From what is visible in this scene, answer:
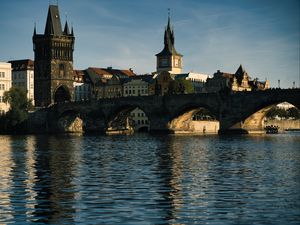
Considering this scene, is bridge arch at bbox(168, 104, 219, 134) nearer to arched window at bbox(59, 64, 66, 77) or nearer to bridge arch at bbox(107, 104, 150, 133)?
bridge arch at bbox(107, 104, 150, 133)

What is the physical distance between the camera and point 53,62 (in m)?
173

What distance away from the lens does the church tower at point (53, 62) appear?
173 metres

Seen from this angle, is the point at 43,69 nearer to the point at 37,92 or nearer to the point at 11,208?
the point at 37,92

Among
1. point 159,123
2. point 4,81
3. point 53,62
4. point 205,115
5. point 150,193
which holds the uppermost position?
point 53,62

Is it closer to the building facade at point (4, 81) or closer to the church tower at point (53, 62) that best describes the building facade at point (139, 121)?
the church tower at point (53, 62)

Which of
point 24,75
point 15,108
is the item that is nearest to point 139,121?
point 24,75

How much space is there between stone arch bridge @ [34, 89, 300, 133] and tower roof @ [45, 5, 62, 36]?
22.3 meters

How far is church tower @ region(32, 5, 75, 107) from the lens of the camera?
173 metres

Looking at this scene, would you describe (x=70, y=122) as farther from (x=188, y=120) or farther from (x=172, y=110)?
(x=172, y=110)

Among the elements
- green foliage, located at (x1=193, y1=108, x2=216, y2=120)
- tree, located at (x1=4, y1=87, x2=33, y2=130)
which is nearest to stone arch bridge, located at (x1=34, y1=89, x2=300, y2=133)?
tree, located at (x1=4, y1=87, x2=33, y2=130)

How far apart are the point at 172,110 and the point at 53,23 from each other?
172 ft

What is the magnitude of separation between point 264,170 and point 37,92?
135m

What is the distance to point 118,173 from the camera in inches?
1674

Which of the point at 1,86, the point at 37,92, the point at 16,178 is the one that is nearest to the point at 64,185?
the point at 16,178
